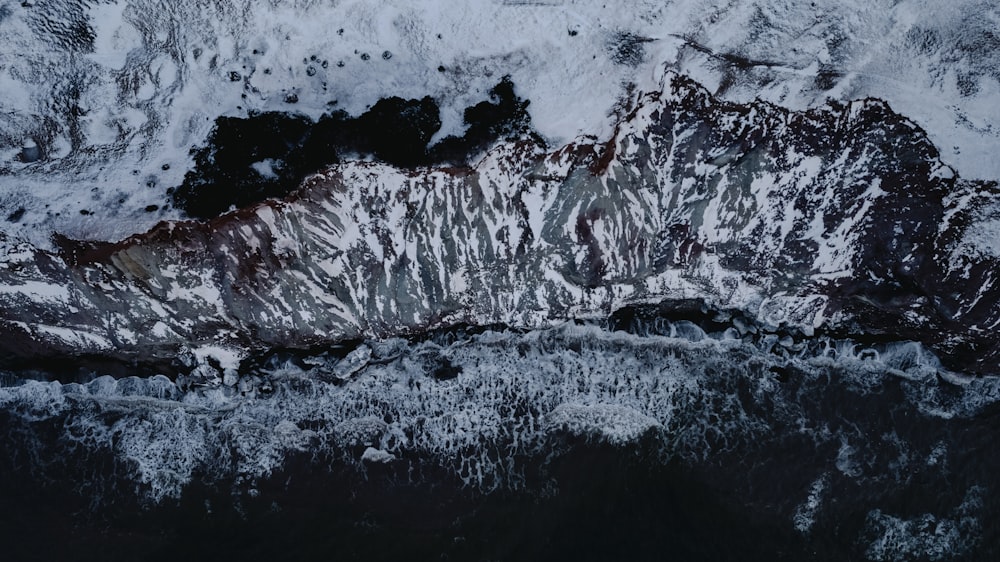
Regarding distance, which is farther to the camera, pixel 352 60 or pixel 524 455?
pixel 524 455

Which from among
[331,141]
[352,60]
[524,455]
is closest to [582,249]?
[524,455]

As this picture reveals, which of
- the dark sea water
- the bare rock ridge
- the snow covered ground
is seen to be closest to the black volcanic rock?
the snow covered ground

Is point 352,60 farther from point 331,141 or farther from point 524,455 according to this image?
point 524,455

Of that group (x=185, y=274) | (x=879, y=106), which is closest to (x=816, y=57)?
(x=879, y=106)

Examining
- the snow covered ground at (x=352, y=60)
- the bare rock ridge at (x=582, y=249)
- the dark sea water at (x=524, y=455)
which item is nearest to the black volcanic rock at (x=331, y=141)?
the snow covered ground at (x=352, y=60)

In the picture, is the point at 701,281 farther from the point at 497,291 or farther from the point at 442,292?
the point at 442,292

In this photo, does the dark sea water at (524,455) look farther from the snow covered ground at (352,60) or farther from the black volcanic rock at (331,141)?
the snow covered ground at (352,60)
